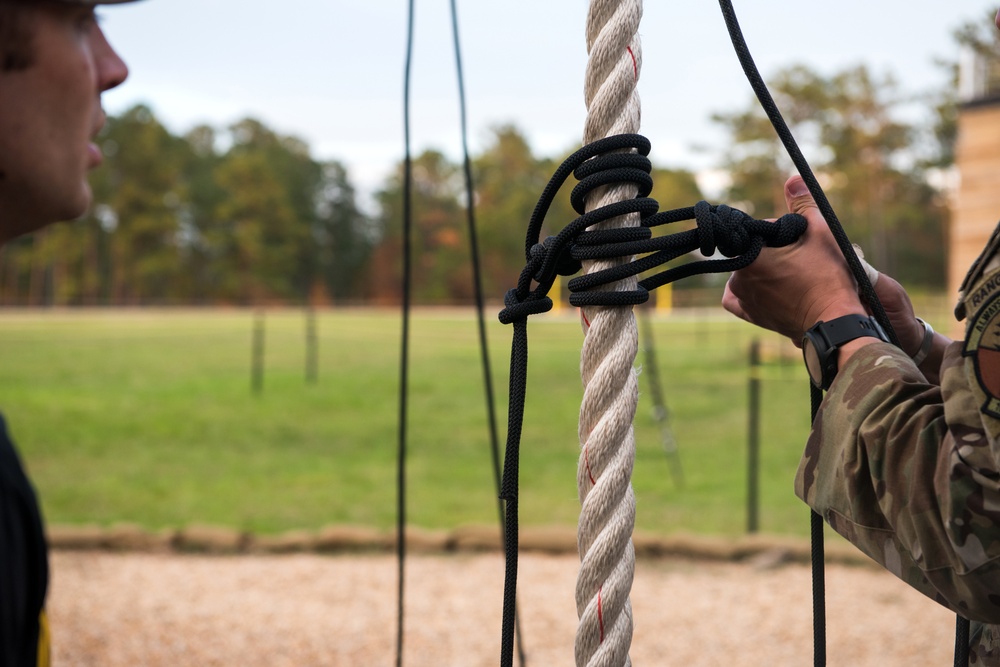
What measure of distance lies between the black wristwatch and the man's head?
672mm

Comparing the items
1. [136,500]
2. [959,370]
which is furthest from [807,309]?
[136,500]

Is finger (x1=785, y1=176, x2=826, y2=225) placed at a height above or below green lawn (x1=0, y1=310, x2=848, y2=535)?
above

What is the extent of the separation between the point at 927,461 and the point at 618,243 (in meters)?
0.35

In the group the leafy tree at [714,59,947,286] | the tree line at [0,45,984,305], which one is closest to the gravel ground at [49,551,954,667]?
the tree line at [0,45,984,305]

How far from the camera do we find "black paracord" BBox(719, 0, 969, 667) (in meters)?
0.89

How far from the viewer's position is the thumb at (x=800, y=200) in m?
0.91

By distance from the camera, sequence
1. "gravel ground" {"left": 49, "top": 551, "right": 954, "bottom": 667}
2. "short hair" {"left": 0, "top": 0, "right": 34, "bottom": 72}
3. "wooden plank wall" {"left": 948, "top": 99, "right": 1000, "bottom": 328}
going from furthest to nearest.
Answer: "wooden plank wall" {"left": 948, "top": 99, "right": 1000, "bottom": 328}, "gravel ground" {"left": 49, "top": 551, "right": 954, "bottom": 667}, "short hair" {"left": 0, "top": 0, "right": 34, "bottom": 72}

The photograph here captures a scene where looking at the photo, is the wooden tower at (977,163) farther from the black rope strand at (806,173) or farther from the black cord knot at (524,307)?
the black cord knot at (524,307)

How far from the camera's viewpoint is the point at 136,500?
7230 mm

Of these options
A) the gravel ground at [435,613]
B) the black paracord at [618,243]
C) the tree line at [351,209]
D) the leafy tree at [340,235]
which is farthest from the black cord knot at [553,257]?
the leafy tree at [340,235]

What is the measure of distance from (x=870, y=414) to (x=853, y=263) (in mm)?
198

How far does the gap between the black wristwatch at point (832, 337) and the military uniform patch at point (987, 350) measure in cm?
14

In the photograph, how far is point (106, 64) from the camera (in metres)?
0.65

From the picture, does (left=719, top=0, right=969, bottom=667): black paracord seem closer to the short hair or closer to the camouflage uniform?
the camouflage uniform
